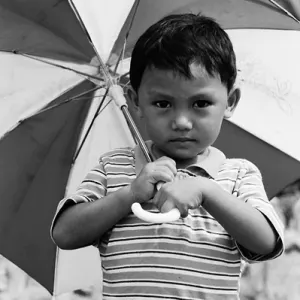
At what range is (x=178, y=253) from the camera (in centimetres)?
115

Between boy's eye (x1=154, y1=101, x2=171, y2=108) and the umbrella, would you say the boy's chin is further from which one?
the umbrella

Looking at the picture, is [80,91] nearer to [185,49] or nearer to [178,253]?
[185,49]

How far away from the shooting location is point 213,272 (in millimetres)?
1150

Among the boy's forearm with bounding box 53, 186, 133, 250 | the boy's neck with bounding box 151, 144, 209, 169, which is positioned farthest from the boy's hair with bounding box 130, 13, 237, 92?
the boy's forearm with bounding box 53, 186, 133, 250

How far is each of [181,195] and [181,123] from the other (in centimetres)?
15

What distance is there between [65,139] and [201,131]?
39 centimetres

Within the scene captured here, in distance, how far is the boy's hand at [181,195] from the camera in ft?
3.31

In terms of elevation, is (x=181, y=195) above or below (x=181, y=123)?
below

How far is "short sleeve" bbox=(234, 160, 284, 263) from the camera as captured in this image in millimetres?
1146

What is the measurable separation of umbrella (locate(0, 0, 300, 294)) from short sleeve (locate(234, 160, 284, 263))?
18 centimetres

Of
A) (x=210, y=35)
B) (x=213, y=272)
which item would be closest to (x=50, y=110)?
(x=210, y=35)

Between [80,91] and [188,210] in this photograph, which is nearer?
[188,210]

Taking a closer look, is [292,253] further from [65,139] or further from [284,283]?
[65,139]

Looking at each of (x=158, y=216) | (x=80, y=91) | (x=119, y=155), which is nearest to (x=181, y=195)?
(x=158, y=216)
